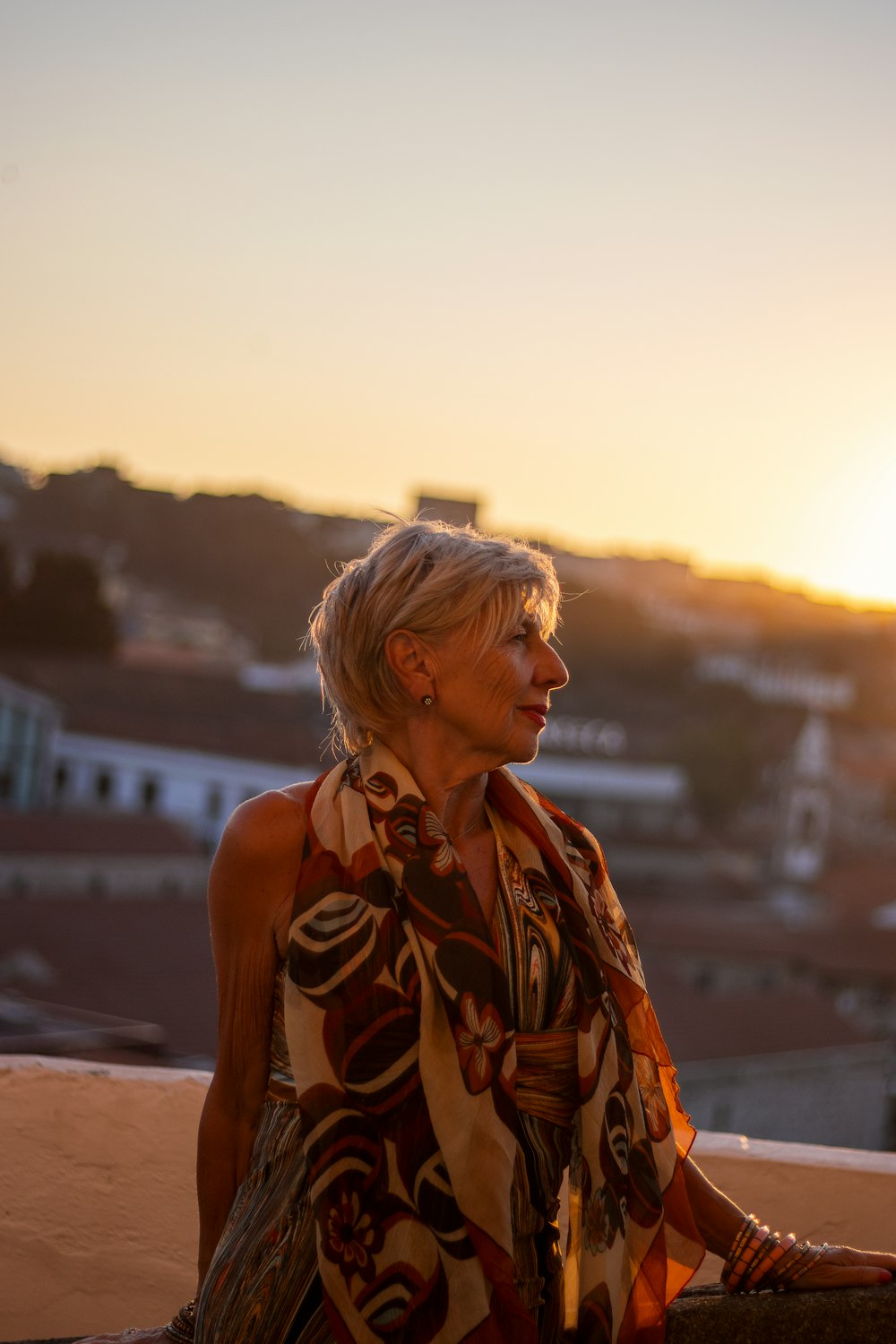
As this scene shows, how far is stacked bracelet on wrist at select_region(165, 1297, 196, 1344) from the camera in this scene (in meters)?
1.39

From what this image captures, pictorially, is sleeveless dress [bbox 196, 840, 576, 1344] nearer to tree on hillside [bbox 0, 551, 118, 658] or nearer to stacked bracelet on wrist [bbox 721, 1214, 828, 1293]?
stacked bracelet on wrist [bbox 721, 1214, 828, 1293]

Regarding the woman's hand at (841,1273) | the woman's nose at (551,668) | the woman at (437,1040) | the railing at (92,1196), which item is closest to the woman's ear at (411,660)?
the woman at (437,1040)

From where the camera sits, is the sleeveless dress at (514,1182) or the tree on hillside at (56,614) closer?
the sleeveless dress at (514,1182)

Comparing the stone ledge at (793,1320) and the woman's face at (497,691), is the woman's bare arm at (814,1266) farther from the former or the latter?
the woman's face at (497,691)

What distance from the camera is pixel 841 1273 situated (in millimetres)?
1431

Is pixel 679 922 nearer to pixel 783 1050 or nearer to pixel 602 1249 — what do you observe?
pixel 783 1050

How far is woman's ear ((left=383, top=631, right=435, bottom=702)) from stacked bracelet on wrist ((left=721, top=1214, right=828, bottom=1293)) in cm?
67

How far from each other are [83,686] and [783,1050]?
26927mm

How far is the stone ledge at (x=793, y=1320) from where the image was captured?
4.55 ft

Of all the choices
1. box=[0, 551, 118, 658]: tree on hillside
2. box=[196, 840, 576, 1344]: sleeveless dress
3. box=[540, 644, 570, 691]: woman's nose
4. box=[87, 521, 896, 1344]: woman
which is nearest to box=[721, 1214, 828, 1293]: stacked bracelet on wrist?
box=[87, 521, 896, 1344]: woman

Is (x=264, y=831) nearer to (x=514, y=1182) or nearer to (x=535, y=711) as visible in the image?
(x=535, y=711)

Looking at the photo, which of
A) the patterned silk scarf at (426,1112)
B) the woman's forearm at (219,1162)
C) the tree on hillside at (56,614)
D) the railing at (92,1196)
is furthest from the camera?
the tree on hillside at (56,614)

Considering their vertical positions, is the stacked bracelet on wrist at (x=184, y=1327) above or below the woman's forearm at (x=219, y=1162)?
below

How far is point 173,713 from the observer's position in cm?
3919
